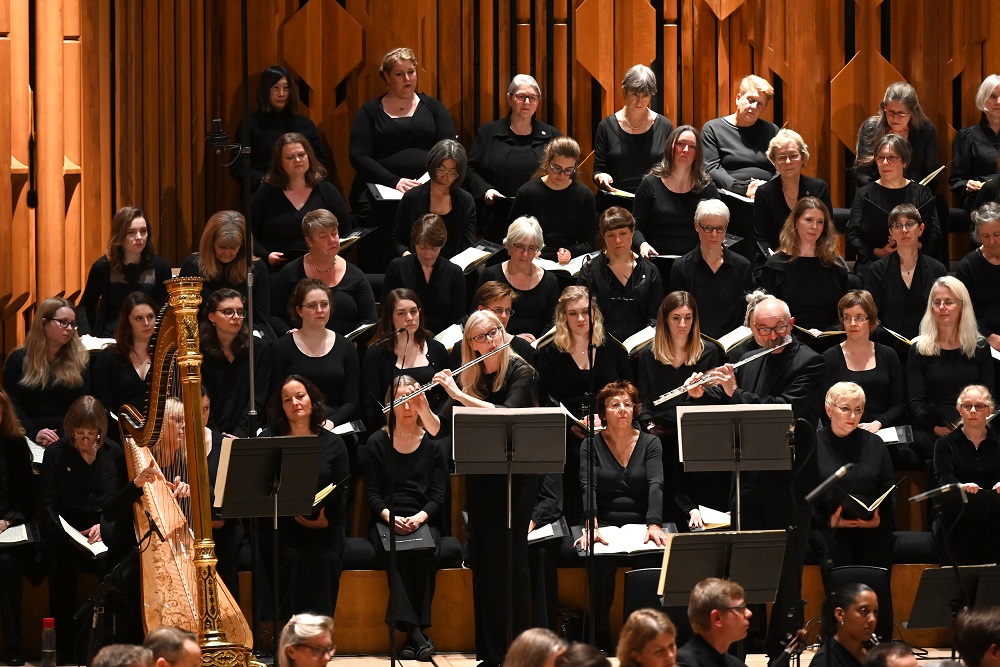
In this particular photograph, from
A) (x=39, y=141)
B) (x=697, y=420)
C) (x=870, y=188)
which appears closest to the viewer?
(x=697, y=420)

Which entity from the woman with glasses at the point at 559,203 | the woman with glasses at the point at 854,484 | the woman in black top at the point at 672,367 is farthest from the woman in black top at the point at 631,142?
the woman with glasses at the point at 854,484

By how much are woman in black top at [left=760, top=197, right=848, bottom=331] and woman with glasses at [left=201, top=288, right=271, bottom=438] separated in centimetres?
261

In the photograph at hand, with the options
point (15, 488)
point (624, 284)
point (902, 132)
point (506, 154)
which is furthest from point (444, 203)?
point (15, 488)

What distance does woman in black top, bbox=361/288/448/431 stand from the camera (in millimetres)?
7016

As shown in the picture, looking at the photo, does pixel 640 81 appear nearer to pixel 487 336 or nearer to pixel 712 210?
pixel 712 210

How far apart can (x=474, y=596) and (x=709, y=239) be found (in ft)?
7.40

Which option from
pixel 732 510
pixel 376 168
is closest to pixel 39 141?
pixel 376 168

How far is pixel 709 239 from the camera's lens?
7.69m

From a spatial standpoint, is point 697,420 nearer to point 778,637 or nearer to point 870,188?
point 778,637

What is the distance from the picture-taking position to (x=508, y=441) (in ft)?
19.0

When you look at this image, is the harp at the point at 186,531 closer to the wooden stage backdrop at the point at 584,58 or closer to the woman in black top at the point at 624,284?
the woman in black top at the point at 624,284

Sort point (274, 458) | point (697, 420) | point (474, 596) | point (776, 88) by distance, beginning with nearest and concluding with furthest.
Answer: point (274, 458) < point (697, 420) < point (474, 596) < point (776, 88)

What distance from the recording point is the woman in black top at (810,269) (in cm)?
772

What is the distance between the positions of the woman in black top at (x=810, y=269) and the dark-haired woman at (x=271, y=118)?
257cm
